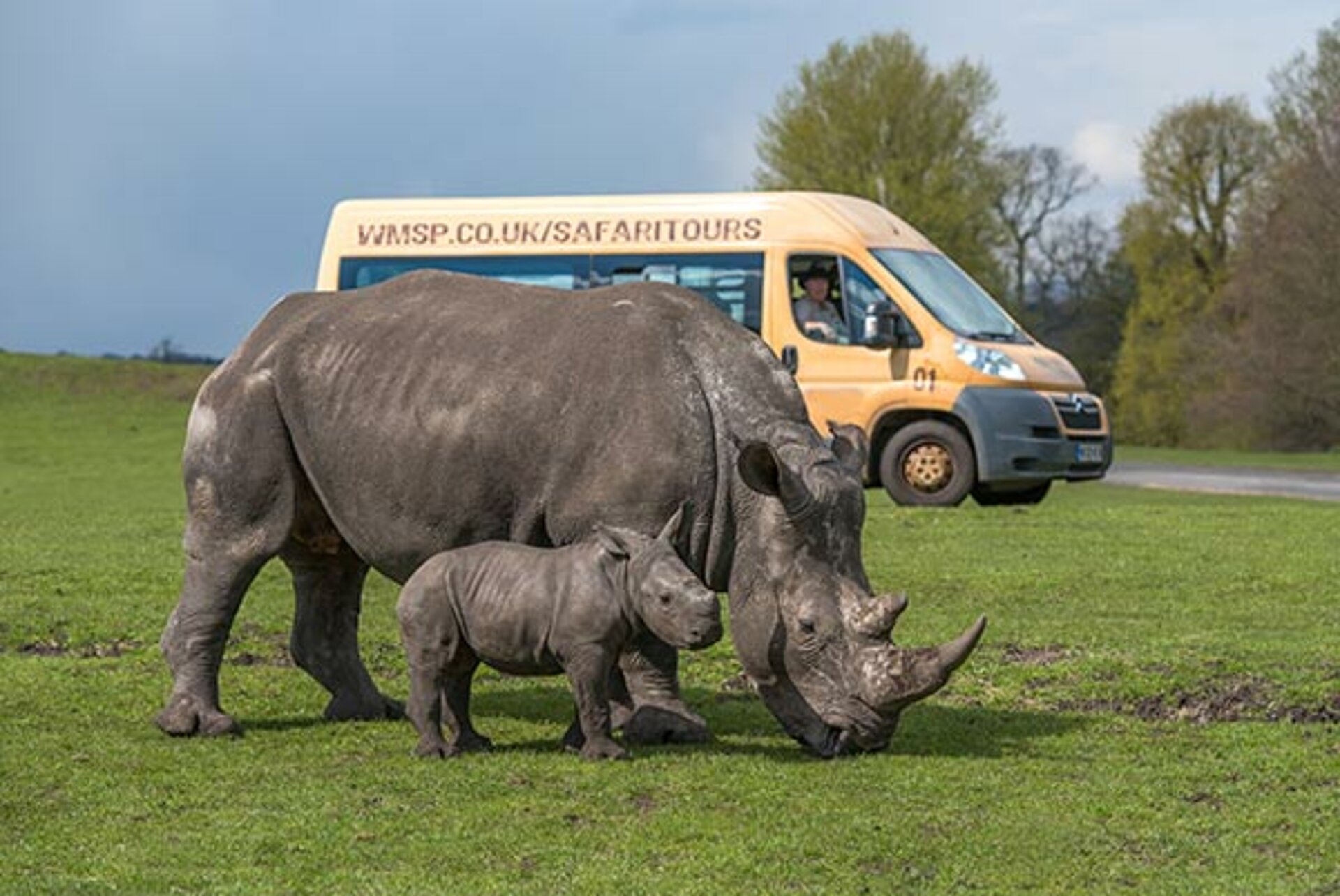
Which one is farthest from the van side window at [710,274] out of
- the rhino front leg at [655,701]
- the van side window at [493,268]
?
the rhino front leg at [655,701]

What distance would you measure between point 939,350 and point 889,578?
7692 millimetres

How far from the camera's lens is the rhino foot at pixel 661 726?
9383mm

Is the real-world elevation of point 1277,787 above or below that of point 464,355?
below

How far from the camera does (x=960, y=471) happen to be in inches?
931

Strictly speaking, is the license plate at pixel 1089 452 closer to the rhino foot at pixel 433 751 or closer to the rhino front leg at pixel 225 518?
the rhino front leg at pixel 225 518

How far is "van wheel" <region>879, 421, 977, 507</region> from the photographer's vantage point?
23.6 m

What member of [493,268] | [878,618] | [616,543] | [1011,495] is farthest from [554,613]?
[493,268]

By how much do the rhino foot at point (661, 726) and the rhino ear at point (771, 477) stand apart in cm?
103

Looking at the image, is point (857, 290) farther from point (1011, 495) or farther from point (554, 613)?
point (554, 613)

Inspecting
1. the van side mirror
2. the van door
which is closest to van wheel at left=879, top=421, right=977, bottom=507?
the van door

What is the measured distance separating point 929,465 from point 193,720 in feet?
47.9

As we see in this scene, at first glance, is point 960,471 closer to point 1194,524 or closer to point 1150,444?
point 1194,524

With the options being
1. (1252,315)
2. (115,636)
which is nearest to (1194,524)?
(115,636)

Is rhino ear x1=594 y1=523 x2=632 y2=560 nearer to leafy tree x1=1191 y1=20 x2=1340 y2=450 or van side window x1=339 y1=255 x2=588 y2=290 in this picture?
van side window x1=339 y1=255 x2=588 y2=290
